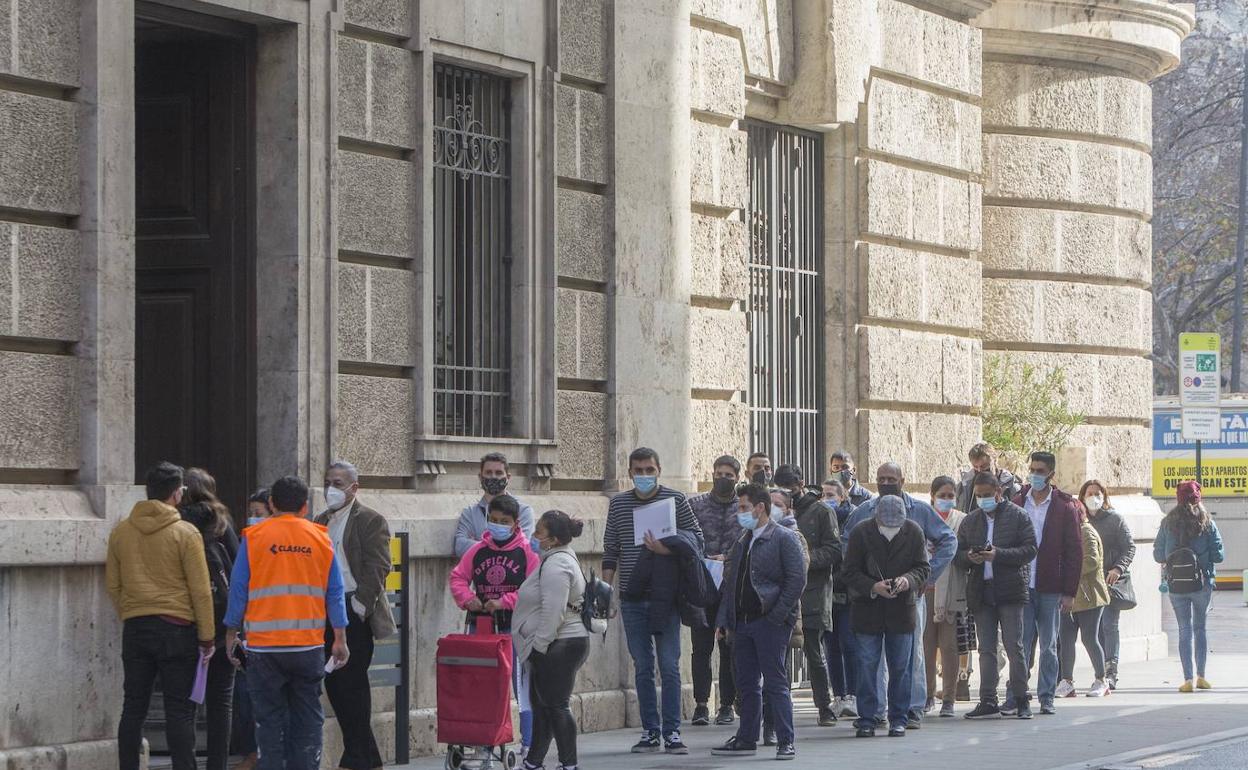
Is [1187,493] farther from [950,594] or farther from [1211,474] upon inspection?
[1211,474]

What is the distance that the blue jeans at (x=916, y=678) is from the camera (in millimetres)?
15102

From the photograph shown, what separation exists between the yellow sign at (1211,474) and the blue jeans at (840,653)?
2563 cm

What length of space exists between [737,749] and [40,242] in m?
5.21

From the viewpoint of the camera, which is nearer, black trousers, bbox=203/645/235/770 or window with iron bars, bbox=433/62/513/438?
black trousers, bbox=203/645/235/770

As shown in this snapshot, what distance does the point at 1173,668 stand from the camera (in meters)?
21.8

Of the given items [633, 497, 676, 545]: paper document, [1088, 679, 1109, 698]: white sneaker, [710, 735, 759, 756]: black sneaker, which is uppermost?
[633, 497, 676, 545]: paper document

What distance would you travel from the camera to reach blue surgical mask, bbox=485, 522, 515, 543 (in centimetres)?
1249

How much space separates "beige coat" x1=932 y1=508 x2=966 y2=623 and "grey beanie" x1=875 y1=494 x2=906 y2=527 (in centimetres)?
159

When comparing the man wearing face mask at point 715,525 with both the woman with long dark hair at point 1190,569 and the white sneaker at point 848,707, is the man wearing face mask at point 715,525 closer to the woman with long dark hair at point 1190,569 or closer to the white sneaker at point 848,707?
the white sneaker at point 848,707

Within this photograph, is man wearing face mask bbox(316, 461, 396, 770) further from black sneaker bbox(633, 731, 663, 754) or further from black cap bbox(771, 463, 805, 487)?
black cap bbox(771, 463, 805, 487)

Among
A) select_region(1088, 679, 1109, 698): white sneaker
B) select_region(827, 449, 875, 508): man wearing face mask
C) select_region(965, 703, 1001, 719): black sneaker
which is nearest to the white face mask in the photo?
select_region(827, 449, 875, 508): man wearing face mask

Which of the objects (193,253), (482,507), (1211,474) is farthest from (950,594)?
(1211,474)

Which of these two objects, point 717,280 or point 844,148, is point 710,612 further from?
point 844,148

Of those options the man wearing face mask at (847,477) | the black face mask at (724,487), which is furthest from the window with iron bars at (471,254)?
the man wearing face mask at (847,477)
